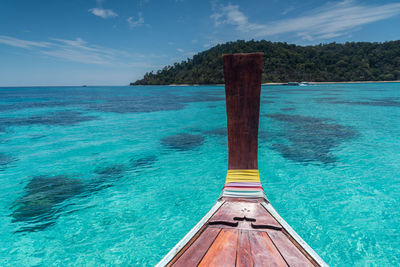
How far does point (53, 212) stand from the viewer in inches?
238

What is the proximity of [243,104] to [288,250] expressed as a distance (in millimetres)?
3010

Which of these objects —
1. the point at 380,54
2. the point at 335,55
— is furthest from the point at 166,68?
the point at 380,54

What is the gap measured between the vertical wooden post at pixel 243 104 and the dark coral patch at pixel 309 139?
5.60 meters

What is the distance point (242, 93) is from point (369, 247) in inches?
178

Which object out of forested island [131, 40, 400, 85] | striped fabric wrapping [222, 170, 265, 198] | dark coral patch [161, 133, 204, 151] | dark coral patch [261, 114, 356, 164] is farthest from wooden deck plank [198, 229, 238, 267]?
Result: forested island [131, 40, 400, 85]

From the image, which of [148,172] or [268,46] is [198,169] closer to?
[148,172]

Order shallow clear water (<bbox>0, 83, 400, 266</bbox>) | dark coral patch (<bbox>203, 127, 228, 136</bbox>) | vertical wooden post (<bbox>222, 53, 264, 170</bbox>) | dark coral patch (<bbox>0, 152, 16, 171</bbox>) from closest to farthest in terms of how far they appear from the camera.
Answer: vertical wooden post (<bbox>222, 53, 264, 170</bbox>)
shallow clear water (<bbox>0, 83, 400, 266</bbox>)
dark coral patch (<bbox>0, 152, 16, 171</bbox>)
dark coral patch (<bbox>203, 127, 228, 136</bbox>)

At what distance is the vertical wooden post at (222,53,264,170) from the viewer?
14.5 feet

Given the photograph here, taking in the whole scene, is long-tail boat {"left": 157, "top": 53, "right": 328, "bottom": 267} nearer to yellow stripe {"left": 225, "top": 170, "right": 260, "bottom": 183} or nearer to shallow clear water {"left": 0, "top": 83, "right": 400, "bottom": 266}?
yellow stripe {"left": 225, "top": 170, "right": 260, "bottom": 183}

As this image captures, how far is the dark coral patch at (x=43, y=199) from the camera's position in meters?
5.75

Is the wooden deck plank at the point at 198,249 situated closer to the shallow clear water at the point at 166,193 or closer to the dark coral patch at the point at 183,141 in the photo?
the shallow clear water at the point at 166,193

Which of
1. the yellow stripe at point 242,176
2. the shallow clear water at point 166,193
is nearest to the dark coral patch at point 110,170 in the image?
the shallow clear water at point 166,193

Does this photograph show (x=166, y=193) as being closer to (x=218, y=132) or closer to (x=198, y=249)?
(x=198, y=249)

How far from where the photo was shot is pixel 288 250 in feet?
7.92
